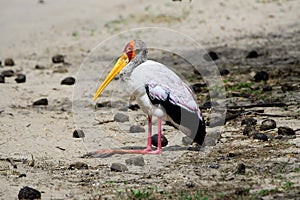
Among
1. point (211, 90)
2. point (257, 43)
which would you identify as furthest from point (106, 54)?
point (211, 90)

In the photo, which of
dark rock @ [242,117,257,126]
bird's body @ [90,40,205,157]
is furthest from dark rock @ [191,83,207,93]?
bird's body @ [90,40,205,157]

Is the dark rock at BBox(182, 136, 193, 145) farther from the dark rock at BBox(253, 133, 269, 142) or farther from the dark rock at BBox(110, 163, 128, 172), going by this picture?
the dark rock at BBox(110, 163, 128, 172)

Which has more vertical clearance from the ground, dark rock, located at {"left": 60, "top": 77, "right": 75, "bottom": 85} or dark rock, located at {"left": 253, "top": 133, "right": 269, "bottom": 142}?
dark rock, located at {"left": 60, "top": 77, "right": 75, "bottom": 85}

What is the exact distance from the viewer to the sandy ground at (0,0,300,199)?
712cm

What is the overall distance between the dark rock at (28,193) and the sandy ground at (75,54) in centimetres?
11

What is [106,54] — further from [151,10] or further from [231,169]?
[231,169]

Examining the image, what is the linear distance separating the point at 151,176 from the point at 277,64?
544 cm

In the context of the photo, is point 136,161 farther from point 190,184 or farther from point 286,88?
point 286,88

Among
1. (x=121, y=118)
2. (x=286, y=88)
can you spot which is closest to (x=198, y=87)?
(x=286, y=88)

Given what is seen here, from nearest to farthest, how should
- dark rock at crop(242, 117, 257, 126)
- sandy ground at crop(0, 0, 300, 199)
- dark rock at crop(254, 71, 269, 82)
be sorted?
1. sandy ground at crop(0, 0, 300, 199)
2. dark rock at crop(242, 117, 257, 126)
3. dark rock at crop(254, 71, 269, 82)

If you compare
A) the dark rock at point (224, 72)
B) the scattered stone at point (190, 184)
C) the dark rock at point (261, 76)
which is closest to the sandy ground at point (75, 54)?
the scattered stone at point (190, 184)

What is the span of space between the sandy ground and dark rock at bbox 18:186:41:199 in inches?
4.2

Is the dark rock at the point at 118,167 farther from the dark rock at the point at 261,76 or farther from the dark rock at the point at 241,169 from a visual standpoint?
the dark rock at the point at 261,76

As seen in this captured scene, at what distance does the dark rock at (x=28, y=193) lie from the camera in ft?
19.2
